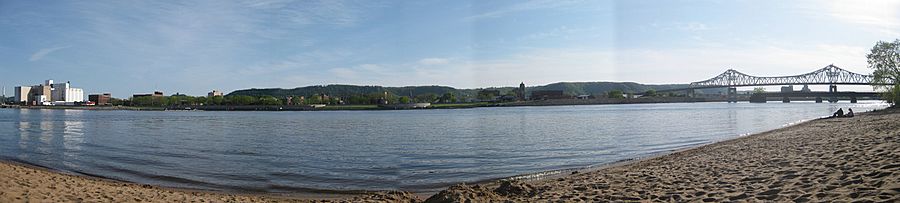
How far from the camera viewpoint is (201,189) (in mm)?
13477

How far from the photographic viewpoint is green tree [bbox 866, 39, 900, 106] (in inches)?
2145

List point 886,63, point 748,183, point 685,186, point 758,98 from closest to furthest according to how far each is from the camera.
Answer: point 748,183 → point 685,186 → point 886,63 → point 758,98

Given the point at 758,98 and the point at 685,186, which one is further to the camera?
the point at 758,98

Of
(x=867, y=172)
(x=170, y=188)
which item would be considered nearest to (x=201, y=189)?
(x=170, y=188)

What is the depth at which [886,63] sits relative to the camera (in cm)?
5594

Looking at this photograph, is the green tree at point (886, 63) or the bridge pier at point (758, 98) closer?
the green tree at point (886, 63)

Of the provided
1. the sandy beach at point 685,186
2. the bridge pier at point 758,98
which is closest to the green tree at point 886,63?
the sandy beach at point 685,186

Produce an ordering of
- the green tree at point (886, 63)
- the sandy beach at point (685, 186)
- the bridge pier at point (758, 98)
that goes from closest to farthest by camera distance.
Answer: the sandy beach at point (685, 186) → the green tree at point (886, 63) → the bridge pier at point (758, 98)

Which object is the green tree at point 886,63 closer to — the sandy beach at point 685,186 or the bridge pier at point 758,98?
the sandy beach at point 685,186

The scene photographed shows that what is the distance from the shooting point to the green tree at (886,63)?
179 ft

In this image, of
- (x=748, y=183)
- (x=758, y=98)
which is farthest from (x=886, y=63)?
(x=758, y=98)

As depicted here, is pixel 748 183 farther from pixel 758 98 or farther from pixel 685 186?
pixel 758 98

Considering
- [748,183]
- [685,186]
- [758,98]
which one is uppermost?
[758,98]

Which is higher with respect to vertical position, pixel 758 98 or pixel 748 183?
pixel 758 98
